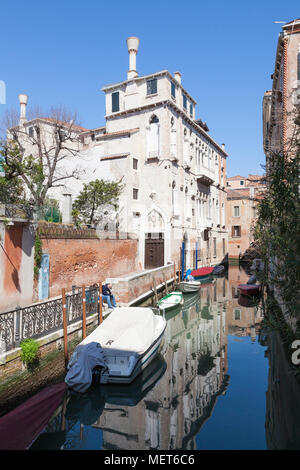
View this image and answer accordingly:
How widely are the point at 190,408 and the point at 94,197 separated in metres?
12.1

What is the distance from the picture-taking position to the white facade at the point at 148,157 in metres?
17.7

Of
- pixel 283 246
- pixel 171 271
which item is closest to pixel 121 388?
pixel 283 246

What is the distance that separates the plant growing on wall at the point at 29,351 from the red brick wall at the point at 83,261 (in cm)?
416

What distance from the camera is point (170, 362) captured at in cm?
787

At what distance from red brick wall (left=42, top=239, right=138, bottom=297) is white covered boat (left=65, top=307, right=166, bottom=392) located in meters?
3.60

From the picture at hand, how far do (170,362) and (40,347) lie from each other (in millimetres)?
3104

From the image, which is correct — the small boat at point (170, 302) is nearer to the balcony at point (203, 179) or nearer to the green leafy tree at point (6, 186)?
the green leafy tree at point (6, 186)

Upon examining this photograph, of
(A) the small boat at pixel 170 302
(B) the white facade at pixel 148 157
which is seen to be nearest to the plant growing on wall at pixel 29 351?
(A) the small boat at pixel 170 302

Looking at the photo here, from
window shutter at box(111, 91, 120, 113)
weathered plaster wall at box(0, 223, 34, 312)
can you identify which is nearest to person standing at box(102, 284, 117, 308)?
weathered plaster wall at box(0, 223, 34, 312)

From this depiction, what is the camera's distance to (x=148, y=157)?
18125mm

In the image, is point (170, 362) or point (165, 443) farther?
point (170, 362)

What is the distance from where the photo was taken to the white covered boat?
19.7ft

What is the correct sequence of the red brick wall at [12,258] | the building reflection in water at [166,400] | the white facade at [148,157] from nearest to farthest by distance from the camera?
the building reflection in water at [166,400] < the red brick wall at [12,258] < the white facade at [148,157]
